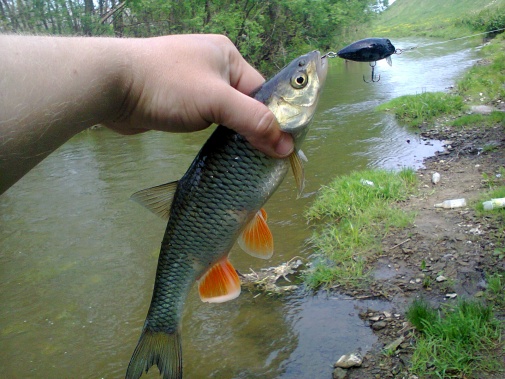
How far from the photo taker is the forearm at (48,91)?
1766 millimetres

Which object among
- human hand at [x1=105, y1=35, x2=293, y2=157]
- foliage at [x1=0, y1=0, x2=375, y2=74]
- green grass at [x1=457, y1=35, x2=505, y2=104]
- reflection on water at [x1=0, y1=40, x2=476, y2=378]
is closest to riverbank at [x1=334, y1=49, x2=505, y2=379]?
reflection on water at [x1=0, y1=40, x2=476, y2=378]

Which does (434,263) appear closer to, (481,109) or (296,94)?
(296,94)

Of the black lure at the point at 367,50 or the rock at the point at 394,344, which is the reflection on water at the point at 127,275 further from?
the black lure at the point at 367,50

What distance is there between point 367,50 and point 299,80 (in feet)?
4.29

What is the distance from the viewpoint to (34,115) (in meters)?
1.81

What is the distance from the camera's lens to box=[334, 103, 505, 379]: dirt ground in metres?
3.54

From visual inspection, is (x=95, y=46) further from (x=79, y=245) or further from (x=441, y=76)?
(x=441, y=76)

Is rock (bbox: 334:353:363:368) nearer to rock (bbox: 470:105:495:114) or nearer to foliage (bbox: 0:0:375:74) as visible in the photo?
rock (bbox: 470:105:495:114)

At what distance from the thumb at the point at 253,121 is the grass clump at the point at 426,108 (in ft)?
29.8

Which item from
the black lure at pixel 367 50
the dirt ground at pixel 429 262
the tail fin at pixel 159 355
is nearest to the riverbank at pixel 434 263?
the dirt ground at pixel 429 262

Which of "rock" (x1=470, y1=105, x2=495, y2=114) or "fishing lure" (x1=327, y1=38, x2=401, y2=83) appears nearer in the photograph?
"fishing lure" (x1=327, y1=38, x2=401, y2=83)

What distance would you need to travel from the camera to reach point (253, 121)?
6.41 feet

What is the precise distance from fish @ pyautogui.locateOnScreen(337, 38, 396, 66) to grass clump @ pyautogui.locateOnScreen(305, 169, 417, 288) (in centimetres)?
224

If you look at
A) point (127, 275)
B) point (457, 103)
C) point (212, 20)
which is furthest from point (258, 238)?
point (212, 20)
